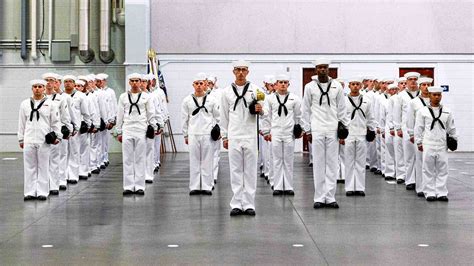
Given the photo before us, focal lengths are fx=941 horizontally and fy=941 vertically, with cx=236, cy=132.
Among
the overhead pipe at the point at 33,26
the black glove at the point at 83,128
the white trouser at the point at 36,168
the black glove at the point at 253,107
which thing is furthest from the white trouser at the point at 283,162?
the overhead pipe at the point at 33,26

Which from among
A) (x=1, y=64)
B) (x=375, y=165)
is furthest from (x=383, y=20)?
(x=1, y=64)

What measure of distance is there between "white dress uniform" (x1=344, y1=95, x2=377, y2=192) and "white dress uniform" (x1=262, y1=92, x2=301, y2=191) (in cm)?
105

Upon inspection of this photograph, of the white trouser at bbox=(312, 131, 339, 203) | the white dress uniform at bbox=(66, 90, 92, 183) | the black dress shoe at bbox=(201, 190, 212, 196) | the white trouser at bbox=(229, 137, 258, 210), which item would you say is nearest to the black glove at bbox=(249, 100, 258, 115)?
the white trouser at bbox=(229, 137, 258, 210)

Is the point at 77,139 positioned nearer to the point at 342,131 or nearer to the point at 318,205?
the point at 318,205

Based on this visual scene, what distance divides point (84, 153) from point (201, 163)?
4.76 m

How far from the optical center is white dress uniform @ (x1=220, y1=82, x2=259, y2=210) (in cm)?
1448

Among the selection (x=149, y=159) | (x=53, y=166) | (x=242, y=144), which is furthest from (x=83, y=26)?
(x=242, y=144)

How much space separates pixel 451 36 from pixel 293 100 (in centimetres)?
1391

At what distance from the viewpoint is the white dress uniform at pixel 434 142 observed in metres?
16.5

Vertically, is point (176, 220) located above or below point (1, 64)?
below

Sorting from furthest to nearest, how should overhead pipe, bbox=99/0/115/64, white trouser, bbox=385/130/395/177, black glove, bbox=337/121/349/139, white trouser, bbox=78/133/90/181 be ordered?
overhead pipe, bbox=99/0/115/64 < white trouser, bbox=78/133/90/181 < white trouser, bbox=385/130/395/177 < black glove, bbox=337/121/349/139

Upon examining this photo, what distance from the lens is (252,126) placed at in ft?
47.8

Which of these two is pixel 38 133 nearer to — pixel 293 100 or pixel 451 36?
pixel 293 100

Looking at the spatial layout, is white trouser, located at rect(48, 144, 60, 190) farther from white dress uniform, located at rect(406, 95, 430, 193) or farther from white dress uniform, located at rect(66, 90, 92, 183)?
white dress uniform, located at rect(406, 95, 430, 193)
